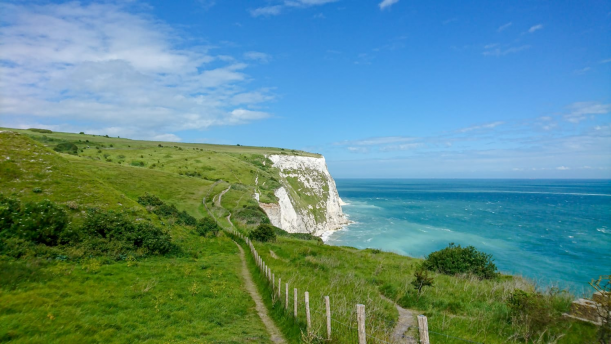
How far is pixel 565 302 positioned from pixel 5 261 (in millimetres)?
25205

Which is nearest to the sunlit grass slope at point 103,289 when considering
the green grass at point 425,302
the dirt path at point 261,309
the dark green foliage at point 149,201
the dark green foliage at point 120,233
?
the dirt path at point 261,309

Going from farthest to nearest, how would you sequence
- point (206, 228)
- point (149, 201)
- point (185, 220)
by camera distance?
point (149, 201), point (185, 220), point (206, 228)

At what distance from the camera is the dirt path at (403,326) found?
9.91 m

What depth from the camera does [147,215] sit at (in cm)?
2850

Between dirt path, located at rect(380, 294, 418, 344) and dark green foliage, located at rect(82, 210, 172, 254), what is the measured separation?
59.2ft

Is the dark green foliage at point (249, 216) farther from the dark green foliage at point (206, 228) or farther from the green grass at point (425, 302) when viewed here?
the green grass at point (425, 302)

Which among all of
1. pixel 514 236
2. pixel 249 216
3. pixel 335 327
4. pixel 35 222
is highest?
pixel 35 222

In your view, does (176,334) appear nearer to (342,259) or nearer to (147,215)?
(342,259)

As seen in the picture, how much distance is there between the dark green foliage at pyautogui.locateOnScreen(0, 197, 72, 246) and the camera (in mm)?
16969

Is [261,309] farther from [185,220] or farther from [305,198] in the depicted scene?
[305,198]

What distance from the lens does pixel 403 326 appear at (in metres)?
11.4

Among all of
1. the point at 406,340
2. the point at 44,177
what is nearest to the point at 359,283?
the point at 406,340

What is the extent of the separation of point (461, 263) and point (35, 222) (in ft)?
100

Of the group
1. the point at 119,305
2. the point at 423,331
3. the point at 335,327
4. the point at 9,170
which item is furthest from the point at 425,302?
the point at 9,170
